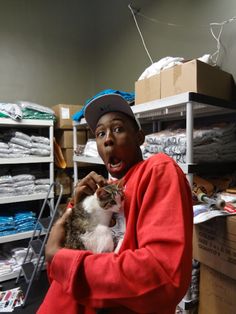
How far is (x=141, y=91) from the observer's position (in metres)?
1.69

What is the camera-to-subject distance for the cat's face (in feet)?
2.34

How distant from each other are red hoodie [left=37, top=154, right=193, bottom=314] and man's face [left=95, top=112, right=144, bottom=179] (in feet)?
0.49

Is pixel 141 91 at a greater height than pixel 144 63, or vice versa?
pixel 144 63

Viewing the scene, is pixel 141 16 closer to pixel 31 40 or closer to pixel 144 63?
pixel 144 63

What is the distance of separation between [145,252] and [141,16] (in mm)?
2489

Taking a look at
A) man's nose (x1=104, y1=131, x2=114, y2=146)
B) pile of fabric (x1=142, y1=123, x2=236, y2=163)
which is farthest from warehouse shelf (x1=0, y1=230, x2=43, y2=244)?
man's nose (x1=104, y1=131, x2=114, y2=146)

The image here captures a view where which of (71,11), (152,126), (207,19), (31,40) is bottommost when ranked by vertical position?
(152,126)

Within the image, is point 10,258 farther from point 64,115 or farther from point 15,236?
point 64,115

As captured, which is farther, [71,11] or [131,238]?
[71,11]

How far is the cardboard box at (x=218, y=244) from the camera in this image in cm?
109

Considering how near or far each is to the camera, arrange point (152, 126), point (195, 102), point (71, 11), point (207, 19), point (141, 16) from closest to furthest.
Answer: point (195, 102)
point (207, 19)
point (152, 126)
point (141, 16)
point (71, 11)

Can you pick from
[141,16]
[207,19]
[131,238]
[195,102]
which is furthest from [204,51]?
[131,238]

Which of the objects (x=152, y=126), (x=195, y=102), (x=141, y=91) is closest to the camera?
(x=195, y=102)

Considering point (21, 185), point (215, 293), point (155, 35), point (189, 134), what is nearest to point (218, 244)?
point (215, 293)
